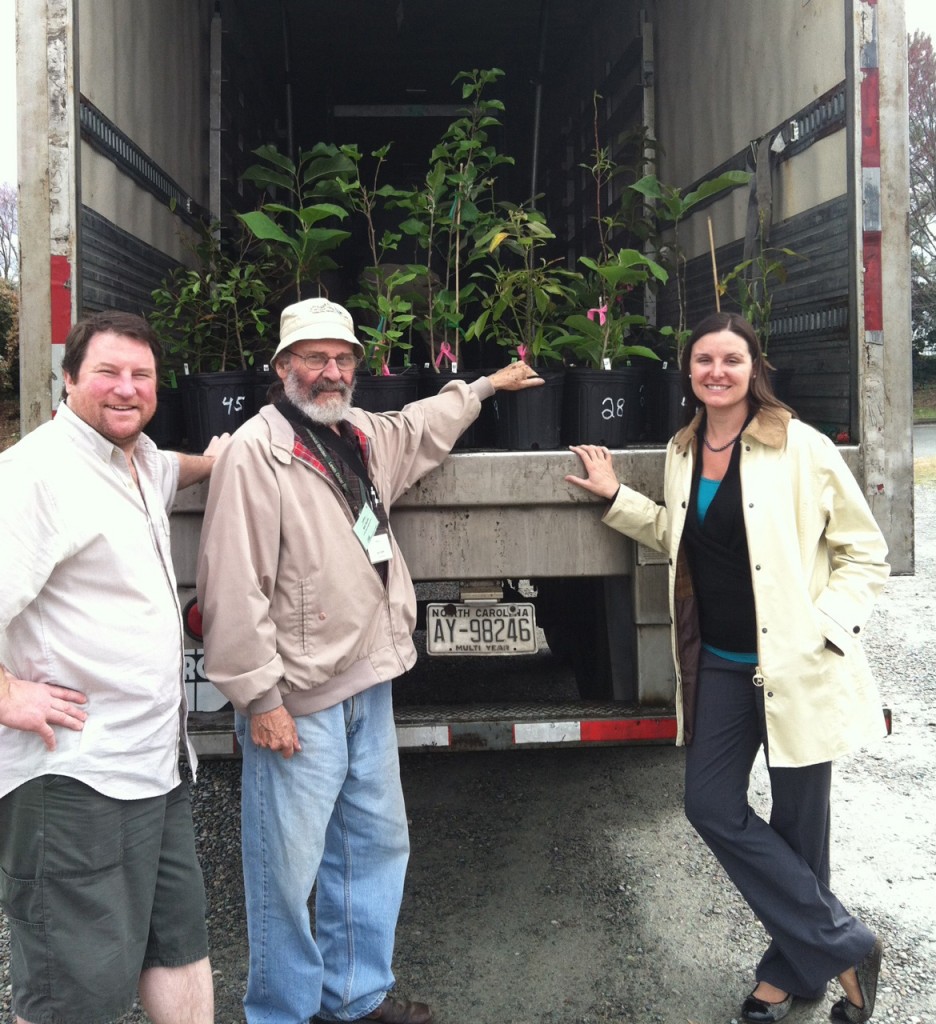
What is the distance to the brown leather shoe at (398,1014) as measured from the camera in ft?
8.11

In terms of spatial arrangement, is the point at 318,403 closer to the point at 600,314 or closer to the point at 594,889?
the point at 600,314

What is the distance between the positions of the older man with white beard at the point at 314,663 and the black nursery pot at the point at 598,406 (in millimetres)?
634

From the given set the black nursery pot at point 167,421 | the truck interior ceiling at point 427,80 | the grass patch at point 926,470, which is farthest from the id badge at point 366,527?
the grass patch at point 926,470

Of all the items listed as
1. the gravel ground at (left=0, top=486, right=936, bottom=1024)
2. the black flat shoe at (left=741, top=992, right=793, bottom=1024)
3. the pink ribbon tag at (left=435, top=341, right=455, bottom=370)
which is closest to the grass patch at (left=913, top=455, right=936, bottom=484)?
the gravel ground at (left=0, top=486, right=936, bottom=1024)

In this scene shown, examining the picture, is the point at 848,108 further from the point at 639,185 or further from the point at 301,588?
the point at 301,588

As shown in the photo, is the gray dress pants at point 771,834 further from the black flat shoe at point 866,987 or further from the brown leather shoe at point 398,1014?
the brown leather shoe at point 398,1014

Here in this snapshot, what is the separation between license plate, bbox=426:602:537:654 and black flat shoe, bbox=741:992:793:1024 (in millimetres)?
981

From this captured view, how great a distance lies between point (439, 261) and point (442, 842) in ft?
10.2

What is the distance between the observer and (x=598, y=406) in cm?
298

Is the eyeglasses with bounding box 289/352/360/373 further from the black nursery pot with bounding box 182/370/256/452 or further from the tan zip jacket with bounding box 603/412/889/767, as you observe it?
the tan zip jacket with bounding box 603/412/889/767

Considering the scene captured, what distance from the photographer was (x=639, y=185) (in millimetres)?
3562

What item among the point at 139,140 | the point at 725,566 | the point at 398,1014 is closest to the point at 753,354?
the point at 725,566

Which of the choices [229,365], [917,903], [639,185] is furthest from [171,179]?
[917,903]

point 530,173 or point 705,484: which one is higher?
point 530,173
